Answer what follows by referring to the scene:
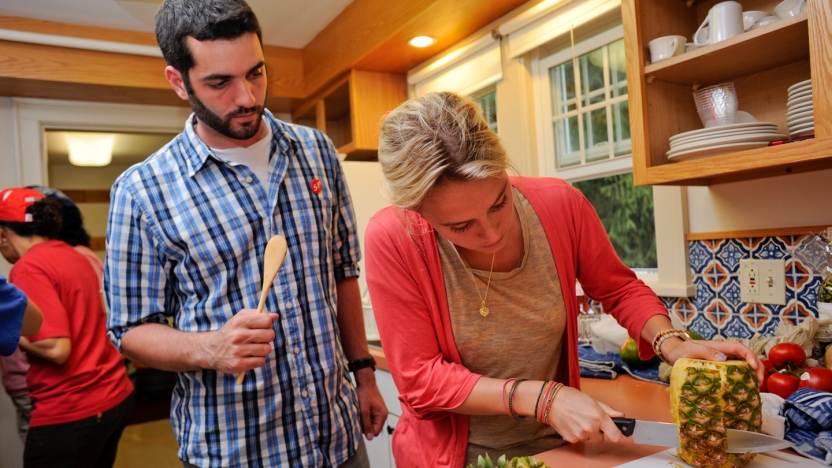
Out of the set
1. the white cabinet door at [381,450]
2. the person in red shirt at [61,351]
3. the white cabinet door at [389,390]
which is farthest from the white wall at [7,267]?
the white cabinet door at [389,390]

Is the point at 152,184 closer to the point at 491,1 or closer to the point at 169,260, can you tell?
the point at 169,260

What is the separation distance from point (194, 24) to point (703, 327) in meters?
1.61

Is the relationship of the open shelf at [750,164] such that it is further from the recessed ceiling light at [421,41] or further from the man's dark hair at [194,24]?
the recessed ceiling light at [421,41]

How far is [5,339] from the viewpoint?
1171mm

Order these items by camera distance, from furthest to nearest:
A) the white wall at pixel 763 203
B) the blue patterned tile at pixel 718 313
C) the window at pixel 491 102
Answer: the window at pixel 491 102, the blue patterned tile at pixel 718 313, the white wall at pixel 763 203

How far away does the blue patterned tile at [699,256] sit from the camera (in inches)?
69.2

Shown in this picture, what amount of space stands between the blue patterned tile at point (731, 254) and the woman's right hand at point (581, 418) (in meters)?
0.95

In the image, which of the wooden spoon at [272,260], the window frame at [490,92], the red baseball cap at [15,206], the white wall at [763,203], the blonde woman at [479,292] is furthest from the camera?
the window frame at [490,92]

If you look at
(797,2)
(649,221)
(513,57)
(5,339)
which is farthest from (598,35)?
(5,339)

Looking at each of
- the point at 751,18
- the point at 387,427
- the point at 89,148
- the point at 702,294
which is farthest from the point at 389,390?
the point at 89,148

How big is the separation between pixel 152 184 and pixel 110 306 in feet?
0.85

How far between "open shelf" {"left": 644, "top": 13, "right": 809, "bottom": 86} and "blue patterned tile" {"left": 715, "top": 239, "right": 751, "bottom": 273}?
1.52 ft

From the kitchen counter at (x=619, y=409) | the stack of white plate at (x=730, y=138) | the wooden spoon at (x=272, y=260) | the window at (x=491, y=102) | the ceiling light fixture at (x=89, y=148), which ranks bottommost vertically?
the kitchen counter at (x=619, y=409)

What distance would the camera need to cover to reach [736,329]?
1679 millimetres
